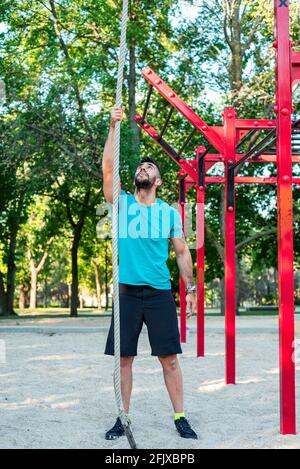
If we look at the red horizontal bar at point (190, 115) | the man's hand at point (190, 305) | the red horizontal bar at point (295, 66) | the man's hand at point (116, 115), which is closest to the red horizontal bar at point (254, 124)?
the red horizontal bar at point (190, 115)

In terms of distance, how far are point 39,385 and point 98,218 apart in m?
19.9

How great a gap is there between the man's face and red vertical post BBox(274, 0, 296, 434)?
91 centimetres

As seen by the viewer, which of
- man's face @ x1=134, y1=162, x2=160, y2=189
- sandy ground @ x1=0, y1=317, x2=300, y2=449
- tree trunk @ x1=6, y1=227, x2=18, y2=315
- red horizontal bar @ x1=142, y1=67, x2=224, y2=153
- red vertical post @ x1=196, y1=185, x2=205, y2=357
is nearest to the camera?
sandy ground @ x1=0, y1=317, x2=300, y2=449

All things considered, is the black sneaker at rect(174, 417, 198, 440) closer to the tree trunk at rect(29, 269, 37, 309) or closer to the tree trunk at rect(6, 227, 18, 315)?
the tree trunk at rect(6, 227, 18, 315)

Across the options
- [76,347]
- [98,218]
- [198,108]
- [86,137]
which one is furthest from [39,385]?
[98,218]

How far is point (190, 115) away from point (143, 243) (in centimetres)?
363

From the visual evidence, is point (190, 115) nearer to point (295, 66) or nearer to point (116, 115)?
point (295, 66)

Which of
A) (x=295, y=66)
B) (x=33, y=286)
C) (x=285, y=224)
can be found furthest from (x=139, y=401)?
(x=33, y=286)

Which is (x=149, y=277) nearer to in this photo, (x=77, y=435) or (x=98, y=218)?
(x=77, y=435)

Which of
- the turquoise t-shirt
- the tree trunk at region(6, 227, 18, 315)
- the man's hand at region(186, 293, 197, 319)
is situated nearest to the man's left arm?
the man's hand at region(186, 293, 197, 319)

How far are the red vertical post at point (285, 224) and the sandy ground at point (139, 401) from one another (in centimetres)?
31

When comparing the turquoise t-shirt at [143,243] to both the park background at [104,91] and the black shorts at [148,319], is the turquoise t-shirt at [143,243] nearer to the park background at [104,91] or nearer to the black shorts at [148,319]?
the black shorts at [148,319]

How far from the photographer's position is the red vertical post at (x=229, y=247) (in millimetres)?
6504

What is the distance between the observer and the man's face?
162 inches
